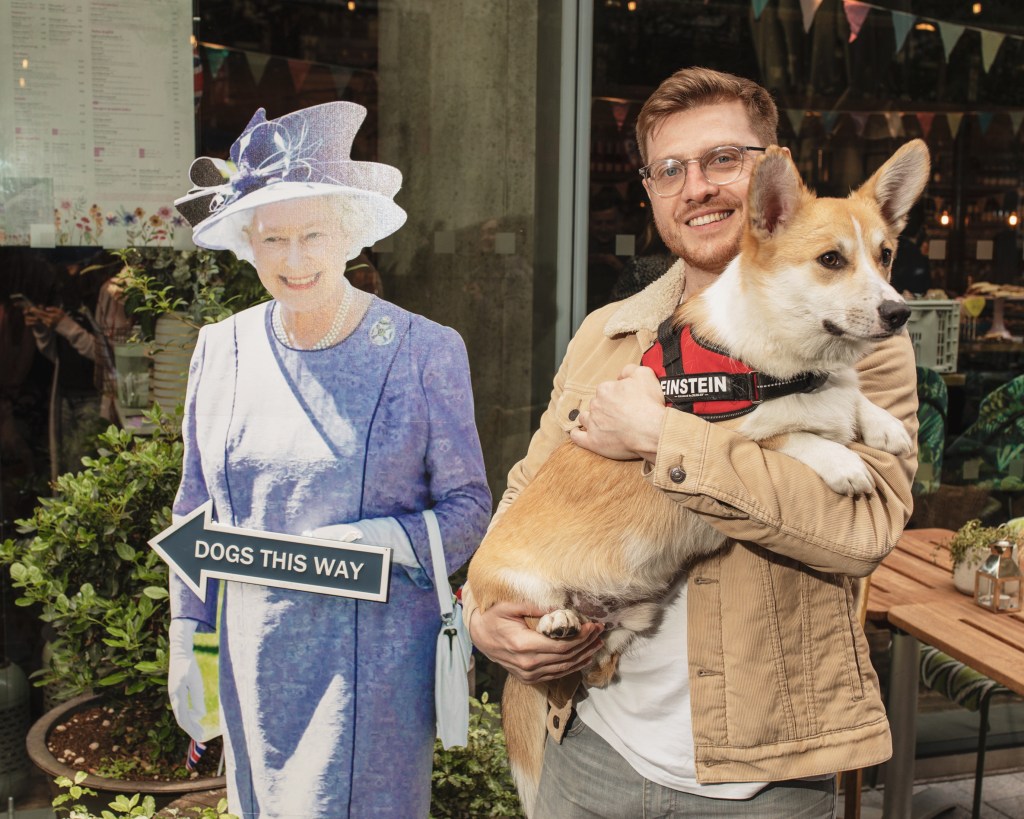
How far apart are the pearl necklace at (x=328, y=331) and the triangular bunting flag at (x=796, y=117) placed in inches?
71.1

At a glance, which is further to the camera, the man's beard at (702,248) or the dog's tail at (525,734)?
the dog's tail at (525,734)

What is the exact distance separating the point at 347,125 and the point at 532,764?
156cm

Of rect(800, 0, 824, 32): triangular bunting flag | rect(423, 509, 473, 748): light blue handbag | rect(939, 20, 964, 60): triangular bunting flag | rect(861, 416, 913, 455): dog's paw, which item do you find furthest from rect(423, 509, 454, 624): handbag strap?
rect(939, 20, 964, 60): triangular bunting flag

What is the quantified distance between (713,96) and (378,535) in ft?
4.11

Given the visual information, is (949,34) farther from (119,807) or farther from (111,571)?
(119,807)

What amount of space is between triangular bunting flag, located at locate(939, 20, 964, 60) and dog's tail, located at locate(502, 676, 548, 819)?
10.0ft


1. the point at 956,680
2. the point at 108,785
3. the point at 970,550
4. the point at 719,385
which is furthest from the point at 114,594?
the point at 956,680

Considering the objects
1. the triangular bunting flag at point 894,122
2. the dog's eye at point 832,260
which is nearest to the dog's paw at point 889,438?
the dog's eye at point 832,260

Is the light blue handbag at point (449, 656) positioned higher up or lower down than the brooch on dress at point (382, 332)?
lower down

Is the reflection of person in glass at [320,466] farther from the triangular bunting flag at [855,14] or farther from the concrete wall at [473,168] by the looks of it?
the triangular bunting flag at [855,14]

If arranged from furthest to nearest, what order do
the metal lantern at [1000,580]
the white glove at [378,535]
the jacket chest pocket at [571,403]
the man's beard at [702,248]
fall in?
the metal lantern at [1000,580] < the white glove at [378,535] < the jacket chest pocket at [571,403] < the man's beard at [702,248]

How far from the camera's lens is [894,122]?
3.53 m

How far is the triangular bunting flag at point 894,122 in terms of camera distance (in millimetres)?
3504

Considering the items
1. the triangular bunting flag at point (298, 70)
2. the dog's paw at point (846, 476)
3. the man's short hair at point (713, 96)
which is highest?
the triangular bunting flag at point (298, 70)
